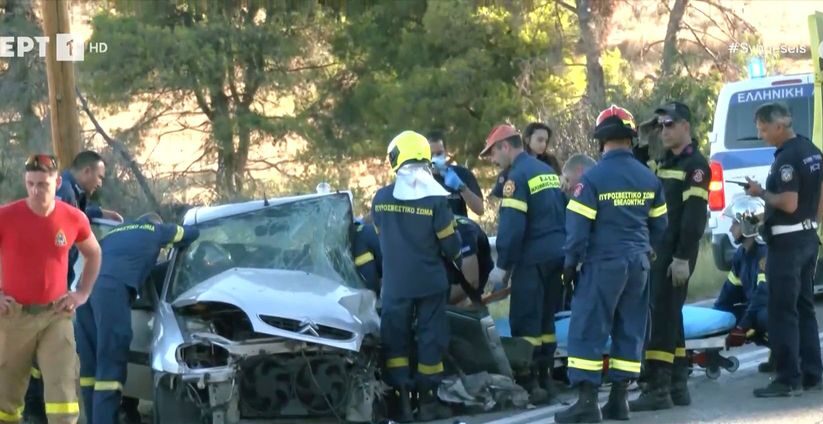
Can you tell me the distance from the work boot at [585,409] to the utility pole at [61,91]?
472 cm

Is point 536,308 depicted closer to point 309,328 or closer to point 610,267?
point 610,267

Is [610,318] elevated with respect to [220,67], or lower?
lower

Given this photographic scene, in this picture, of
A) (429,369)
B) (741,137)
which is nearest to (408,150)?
(429,369)

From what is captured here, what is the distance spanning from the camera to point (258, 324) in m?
7.25

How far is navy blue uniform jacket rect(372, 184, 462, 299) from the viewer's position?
8.08 m

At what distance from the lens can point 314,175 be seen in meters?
30.7

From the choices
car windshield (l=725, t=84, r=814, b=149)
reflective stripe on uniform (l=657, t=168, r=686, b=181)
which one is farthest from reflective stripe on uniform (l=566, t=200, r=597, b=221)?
car windshield (l=725, t=84, r=814, b=149)

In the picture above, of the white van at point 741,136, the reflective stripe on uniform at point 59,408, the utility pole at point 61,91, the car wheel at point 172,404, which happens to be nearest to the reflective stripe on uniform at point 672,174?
the car wheel at point 172,404

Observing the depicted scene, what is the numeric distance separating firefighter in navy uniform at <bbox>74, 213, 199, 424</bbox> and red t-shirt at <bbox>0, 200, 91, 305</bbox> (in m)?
0.61

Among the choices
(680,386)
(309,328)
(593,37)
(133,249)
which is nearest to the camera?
(309,328)

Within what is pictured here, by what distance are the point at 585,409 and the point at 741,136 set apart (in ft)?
19.1

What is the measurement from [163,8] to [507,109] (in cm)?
801

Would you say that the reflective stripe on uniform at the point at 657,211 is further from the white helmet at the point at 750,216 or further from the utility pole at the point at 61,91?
the utility pole at the point at 61,91

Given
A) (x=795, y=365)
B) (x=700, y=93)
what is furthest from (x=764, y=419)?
(x=700, y=93)
